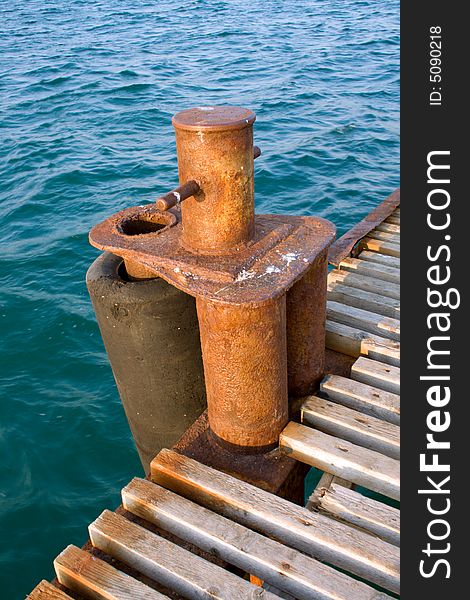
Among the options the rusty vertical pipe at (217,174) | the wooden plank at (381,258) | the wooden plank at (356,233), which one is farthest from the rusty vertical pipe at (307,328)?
the wooden plank at (381,258)

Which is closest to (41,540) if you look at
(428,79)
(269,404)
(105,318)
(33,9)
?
(105,318)

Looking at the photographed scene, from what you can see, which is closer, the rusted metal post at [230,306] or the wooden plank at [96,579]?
the wooden plank at [96,579]

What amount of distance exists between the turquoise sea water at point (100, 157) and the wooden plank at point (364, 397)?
118 inches

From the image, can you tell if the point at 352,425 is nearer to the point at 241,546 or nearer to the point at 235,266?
the point at 241,546

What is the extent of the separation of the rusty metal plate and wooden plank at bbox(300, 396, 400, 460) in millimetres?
1036

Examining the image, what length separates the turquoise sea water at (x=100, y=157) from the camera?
6.06 metres

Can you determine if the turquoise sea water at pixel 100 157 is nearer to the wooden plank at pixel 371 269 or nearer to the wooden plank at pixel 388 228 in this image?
the wooden plank at pixel 371 269

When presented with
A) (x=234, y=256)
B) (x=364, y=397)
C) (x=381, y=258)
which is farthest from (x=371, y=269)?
(x=234, y=256)

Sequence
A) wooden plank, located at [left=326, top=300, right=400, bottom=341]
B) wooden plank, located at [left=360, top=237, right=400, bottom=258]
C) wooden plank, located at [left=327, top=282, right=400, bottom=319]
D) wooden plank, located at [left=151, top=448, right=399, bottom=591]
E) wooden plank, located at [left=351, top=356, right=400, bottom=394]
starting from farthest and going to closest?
wooden plank, located at [left=360, top=237, right=400, bottom=258] < wooden plank, located at [left=327, top=282, right=400, bottom=319] < wooden plank, located at [left=326, top=300, right=400, bottom=341] < wooden plank, located at [left=351, top=356, right=400, bottom=394] < wooden plank, located at [left=151, top=448, right=399, bottom=591]


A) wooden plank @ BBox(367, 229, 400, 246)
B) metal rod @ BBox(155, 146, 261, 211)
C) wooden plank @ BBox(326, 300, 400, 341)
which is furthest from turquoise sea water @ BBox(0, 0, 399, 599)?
metal rod @ BBox(155, 146, 261, 211)

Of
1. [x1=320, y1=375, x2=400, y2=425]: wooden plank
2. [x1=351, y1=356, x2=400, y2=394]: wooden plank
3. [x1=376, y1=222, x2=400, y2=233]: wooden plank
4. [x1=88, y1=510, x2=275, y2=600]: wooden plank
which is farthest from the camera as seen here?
[x1=376, y1=222, x2=400, y2=233]: wooden plank

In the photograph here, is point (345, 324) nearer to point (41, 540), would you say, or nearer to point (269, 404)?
point (269, 404)

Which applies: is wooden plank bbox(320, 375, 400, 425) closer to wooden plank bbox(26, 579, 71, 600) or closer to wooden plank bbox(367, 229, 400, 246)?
wooden plank bbox(26, 579, 71, 600)

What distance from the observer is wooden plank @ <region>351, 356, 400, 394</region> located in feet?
12.9
